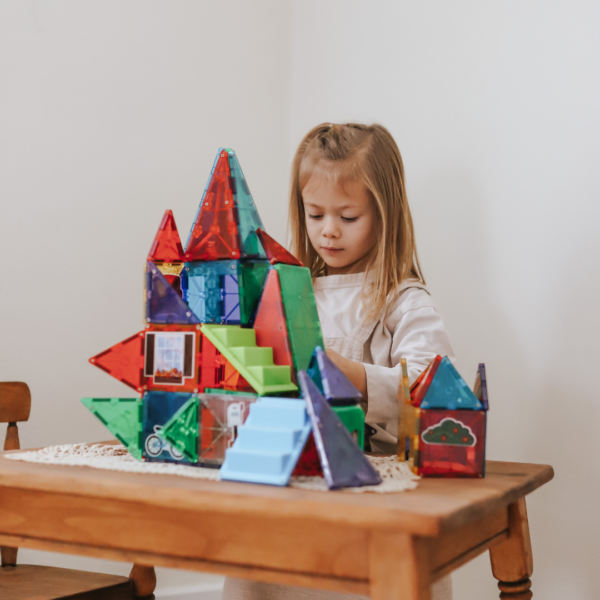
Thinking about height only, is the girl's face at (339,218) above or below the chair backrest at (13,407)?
above

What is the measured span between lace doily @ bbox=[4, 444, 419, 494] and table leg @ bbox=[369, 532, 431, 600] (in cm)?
7

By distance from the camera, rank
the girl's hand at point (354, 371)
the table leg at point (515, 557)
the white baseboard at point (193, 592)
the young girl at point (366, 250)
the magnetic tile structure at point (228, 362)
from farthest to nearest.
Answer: the white baseboard at point (193, 592), the young girl at point (366, 250), the girl's hand at point (354, 371), the table leg at point (515, 557), the magnetic tile structure at point (228, 362)

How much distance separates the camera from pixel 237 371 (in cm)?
59

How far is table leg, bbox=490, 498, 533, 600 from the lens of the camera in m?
0.64

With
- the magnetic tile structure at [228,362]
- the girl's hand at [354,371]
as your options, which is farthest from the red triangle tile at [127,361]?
the girl's hand at [354,371]

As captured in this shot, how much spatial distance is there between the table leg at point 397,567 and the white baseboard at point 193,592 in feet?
2.99

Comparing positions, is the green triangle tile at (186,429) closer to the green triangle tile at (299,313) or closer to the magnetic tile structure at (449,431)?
the green triangle tile at (299,313)

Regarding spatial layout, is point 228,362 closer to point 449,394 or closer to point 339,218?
point 449,394

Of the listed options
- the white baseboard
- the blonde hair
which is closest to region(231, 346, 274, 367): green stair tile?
the blonde hair

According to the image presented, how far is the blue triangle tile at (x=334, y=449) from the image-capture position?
0.51m

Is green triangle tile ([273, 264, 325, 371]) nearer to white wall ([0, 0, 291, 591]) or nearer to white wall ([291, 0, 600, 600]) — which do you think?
white wall ([291, 0, 600, 600])

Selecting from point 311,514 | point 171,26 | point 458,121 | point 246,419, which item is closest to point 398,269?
point 458,121

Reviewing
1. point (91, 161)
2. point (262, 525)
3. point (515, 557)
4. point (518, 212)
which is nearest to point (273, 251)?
point (262, 525)

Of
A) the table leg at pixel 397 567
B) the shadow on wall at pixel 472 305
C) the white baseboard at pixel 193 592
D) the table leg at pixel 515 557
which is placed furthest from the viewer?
the white baseboard at pixel 193 592
